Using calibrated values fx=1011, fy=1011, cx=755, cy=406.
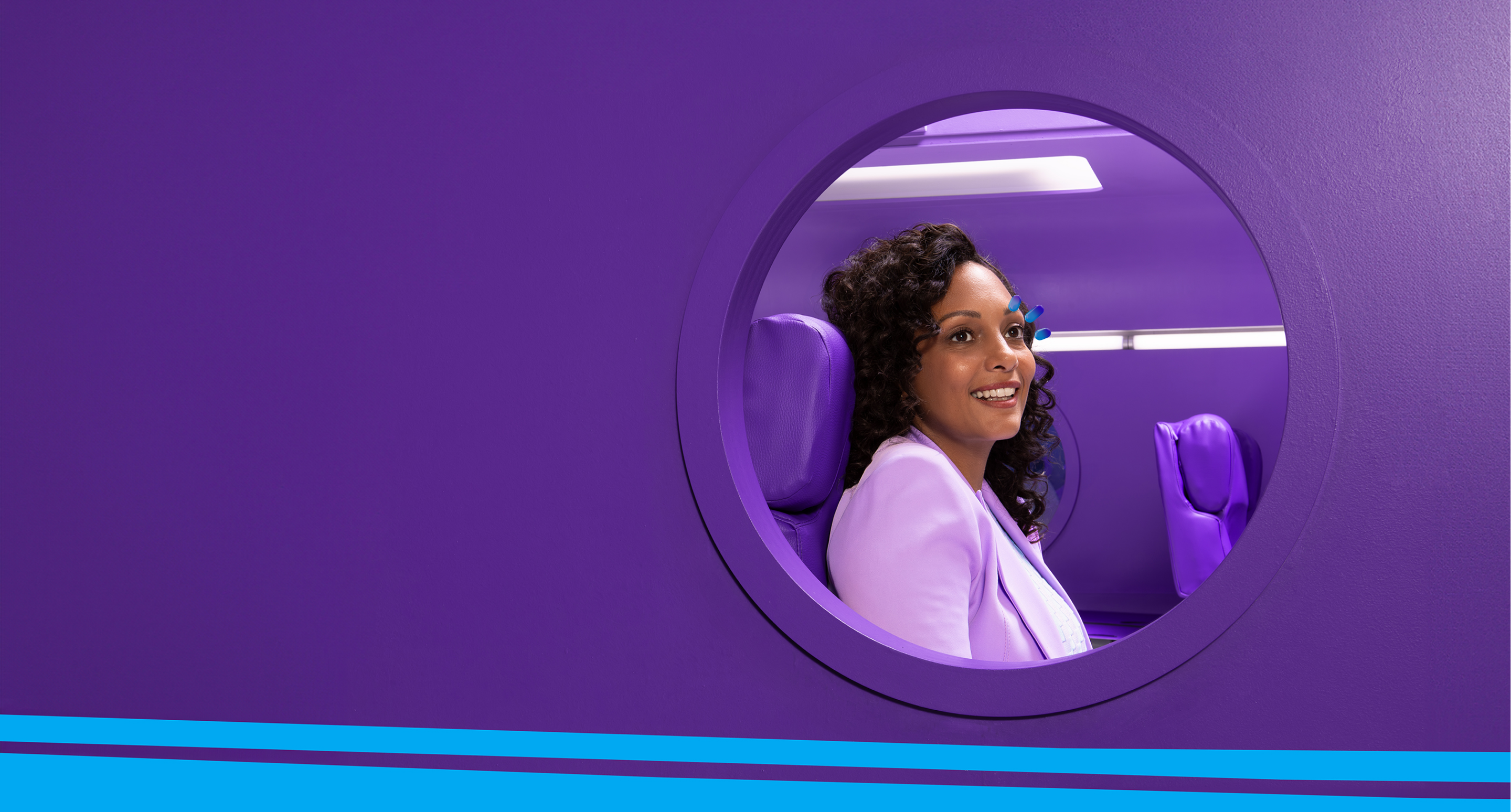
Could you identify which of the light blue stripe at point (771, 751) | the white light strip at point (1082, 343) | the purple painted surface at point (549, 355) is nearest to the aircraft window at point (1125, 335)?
the white light strip at point (1082, 343)

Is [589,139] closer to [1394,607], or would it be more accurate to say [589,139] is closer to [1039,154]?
[1394,607]

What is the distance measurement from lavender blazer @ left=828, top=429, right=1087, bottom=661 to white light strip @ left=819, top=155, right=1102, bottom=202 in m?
2.63

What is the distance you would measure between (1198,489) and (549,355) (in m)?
3.46

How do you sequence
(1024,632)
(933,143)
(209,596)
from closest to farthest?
1. (209,596)
2. (1024,632)
3. (933,143)

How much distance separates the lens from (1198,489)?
13.9ft

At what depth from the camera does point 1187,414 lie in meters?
4.58

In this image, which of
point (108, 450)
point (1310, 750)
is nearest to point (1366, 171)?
point (1310, 750)

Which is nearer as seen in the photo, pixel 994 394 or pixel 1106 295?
pixel 994 394

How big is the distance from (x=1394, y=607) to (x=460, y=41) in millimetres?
1595

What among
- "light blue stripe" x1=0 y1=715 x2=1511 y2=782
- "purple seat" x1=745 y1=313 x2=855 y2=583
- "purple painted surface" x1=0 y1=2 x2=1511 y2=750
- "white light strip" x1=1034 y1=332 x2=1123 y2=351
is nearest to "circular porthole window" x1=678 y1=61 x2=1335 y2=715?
"white light strip" x1=1034 y1=332 x2=1123 y2=351

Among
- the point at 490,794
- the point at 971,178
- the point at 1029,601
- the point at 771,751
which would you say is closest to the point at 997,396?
the point at 1029,601

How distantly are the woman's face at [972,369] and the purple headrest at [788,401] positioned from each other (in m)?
0.26

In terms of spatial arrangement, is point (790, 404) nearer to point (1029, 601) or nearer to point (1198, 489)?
point (1029, 601)

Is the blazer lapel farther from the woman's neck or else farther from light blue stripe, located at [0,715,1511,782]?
light blue stripe, located at [0,715,1511,782]
